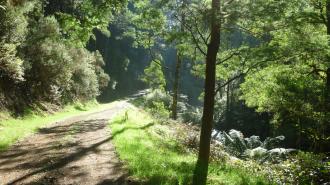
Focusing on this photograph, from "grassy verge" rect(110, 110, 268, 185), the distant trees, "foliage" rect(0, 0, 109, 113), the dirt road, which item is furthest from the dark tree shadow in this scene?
"foliage" rect(0, 0, 109, 113)

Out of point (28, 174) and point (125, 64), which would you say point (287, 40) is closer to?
point (28, 174)

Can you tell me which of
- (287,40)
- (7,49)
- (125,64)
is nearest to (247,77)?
(287,40)

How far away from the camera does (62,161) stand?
1073 cm

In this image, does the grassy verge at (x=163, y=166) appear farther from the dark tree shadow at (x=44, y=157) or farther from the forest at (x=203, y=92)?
the dark tree shadow at (x=44, y=157)

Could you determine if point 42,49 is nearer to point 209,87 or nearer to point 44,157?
point 44,157

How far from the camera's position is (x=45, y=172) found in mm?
9453

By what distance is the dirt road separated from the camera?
895 cm

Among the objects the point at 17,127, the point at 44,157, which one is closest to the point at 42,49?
the point at 17,127

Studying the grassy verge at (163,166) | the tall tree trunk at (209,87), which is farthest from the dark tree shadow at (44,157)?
the tall tree trunk at (209,87)

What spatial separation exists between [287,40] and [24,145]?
966 centimetres

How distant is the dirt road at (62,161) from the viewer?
895 cm

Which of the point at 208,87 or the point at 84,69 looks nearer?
the point at 208,87

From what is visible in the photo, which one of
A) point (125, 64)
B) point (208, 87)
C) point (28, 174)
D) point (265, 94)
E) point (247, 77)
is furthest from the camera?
point (125, 64)

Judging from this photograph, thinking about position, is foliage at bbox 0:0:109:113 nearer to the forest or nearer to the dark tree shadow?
the forest
